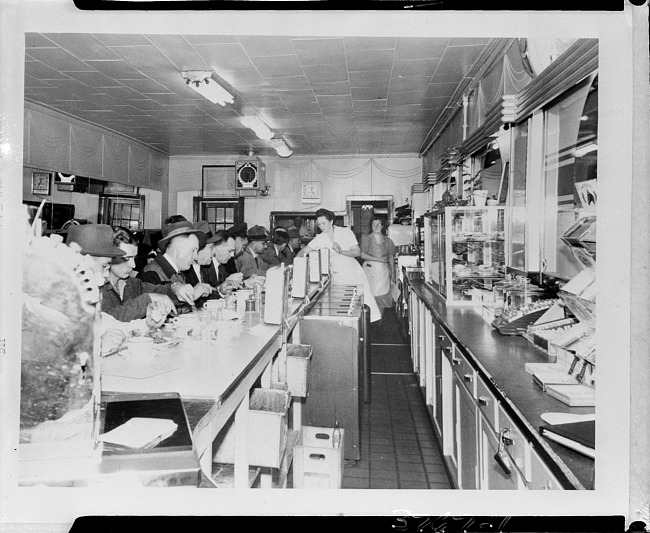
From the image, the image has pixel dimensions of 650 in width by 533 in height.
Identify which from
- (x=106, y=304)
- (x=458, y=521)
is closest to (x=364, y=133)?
(x=106, y=304)

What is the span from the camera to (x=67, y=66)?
4152mm

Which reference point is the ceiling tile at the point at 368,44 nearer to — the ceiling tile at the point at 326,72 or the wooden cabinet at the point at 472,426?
the ceiling tile at the point at 326,72

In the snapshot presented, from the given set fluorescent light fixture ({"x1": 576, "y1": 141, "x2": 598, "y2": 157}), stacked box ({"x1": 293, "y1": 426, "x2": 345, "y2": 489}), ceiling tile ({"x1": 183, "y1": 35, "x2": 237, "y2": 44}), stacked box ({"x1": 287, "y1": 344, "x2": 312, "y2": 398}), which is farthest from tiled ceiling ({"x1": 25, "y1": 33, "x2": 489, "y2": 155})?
stacked box ({"x1": 293, "y1": 426, "x2": 345, "y2": 489})

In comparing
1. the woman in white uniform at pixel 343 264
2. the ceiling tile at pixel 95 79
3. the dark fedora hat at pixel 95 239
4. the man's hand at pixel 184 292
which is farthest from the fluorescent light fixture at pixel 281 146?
the dark fedora hat at pixel 95 239

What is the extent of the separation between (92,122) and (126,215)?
157cm

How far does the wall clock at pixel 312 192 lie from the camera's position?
365 inches

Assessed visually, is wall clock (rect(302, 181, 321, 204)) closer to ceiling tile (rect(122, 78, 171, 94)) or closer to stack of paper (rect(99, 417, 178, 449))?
ceiling tile (rect(122, 78, 171, 94))

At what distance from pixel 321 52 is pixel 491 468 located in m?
3.36

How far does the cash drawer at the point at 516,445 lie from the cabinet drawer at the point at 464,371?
1.67ft

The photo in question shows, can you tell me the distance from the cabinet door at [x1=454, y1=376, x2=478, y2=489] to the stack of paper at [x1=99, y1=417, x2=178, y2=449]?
140cm

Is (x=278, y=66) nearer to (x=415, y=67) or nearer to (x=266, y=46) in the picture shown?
(x=266, y=46)

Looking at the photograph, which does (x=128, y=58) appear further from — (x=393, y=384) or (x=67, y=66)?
(x=393, y=384)

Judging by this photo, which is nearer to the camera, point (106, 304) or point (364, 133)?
point (106, 304)

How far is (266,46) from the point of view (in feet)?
12.3
